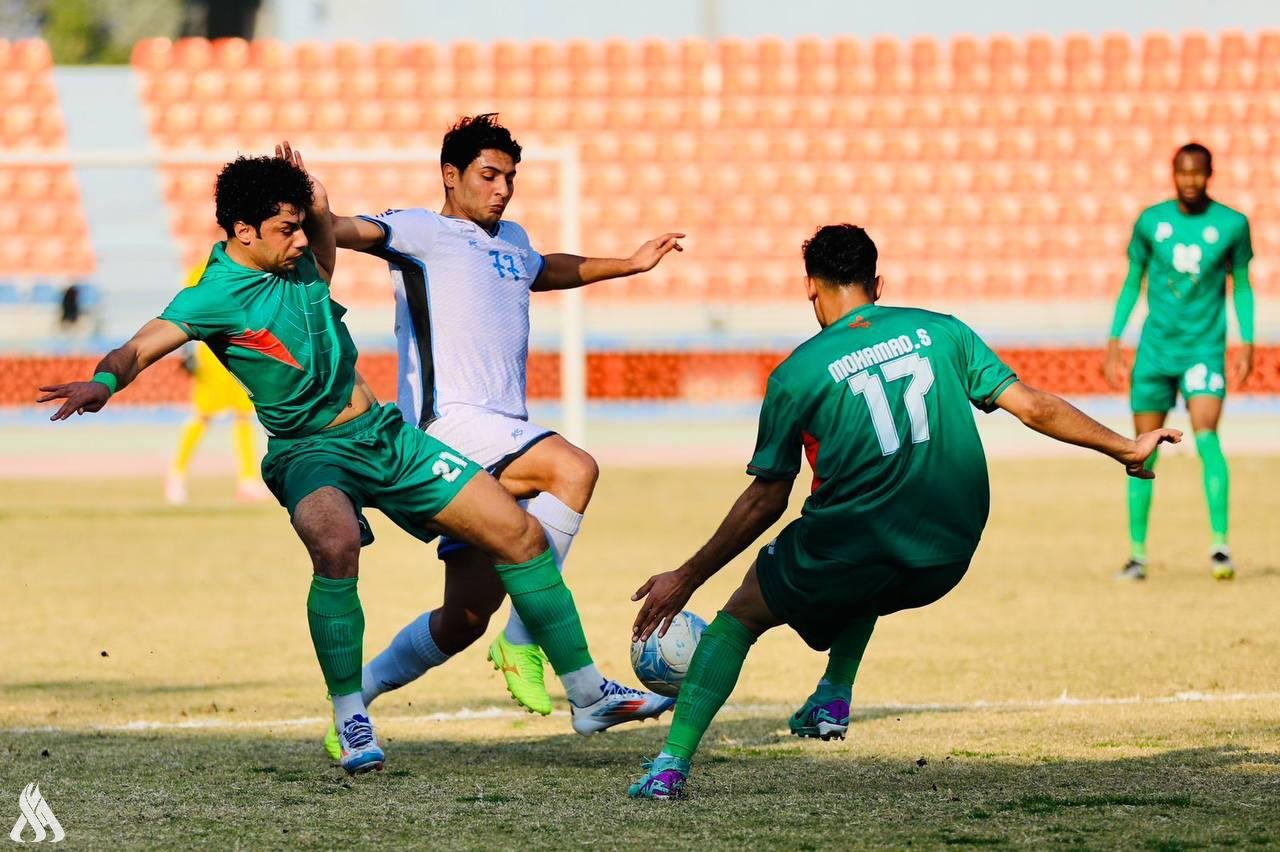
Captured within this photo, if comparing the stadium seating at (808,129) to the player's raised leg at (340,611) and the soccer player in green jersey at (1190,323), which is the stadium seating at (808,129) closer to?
the soccer player in green jersey at (1190,323)

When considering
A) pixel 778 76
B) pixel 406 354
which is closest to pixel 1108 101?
pixel 778 76

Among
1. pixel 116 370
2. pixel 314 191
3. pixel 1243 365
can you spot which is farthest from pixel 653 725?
pixel 1243 365

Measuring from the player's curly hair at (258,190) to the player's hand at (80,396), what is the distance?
2.54ft

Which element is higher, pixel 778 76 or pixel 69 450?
pixel 778 76

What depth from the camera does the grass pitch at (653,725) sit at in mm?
4633

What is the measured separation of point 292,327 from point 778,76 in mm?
18746

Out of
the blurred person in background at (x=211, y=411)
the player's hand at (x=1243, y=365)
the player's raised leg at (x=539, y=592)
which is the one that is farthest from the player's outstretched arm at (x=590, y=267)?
the blurred person in background at (x=211, y=411)

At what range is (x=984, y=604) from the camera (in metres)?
9.93

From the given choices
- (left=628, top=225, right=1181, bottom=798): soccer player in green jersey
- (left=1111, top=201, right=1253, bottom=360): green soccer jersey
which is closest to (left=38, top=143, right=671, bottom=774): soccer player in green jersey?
(left=628, top=225, right=1181, bottom=798): soccer player in green jersey

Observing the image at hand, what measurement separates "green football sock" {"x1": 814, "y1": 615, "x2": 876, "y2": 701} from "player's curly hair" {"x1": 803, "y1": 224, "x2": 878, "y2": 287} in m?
1.15

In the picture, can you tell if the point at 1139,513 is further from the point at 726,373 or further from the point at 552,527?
the point at 726,373

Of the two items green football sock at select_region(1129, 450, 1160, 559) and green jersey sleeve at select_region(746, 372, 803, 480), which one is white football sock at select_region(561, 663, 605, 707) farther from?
green football sock at select_region(1129, 450, 1160, 559)

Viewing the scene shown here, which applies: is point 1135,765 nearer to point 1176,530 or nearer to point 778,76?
point 1176,530

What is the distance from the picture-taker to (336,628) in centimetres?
543
